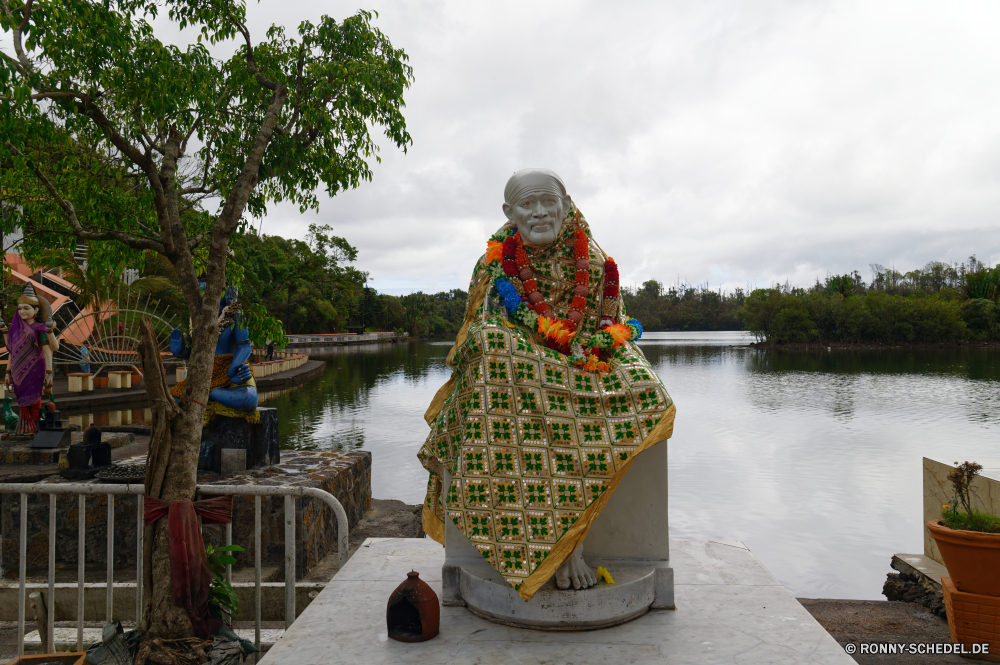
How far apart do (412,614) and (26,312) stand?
28.1ft

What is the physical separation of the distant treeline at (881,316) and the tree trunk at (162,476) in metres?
56.1

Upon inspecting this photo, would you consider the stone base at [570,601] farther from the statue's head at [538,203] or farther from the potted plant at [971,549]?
the potted plant at [971,549]

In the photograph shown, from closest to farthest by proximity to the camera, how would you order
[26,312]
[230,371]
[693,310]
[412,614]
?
1. [412,614]
2. [230,371]
3. [26,312]
4. [693,310]

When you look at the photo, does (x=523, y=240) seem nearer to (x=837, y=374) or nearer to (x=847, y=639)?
(x=847, y=639)

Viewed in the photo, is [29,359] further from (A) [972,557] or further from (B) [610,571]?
(A) [972,557]

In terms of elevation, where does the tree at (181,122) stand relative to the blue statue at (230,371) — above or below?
above

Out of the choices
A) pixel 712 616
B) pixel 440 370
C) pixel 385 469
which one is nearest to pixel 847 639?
pixel 712 616

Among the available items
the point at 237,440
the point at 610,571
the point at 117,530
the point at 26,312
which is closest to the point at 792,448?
the point at 237,440

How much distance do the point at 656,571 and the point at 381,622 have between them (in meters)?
1.26

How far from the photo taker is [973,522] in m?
3.29

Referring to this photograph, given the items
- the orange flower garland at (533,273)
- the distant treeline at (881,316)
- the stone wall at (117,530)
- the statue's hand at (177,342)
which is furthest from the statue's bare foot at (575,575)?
the distant treeline at (881,316)

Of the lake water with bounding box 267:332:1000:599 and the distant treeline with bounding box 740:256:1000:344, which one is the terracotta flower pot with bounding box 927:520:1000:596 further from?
the distant treeline with bounding box 740:256:1000:344

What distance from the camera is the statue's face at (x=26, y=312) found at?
8.25 meters

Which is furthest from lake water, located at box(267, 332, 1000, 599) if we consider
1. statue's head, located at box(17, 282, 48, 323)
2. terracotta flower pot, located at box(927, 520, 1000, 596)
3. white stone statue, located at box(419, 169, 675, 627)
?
white stone statue, located at box(419, 169, 675, 627)
